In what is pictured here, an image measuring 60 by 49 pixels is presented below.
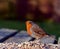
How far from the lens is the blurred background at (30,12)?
7822 mm

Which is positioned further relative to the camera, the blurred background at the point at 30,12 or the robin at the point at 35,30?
the blurred background at the point at 30,12

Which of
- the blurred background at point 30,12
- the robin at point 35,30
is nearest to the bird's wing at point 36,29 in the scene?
the robin at point 35,30

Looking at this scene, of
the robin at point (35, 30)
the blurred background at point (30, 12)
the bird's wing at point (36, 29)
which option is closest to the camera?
the robin at point (35, 30)

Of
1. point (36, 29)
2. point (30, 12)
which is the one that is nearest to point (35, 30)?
point (36, 29)

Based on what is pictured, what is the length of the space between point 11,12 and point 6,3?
0.29 m

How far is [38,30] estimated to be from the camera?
4.08m

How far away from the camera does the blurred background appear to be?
308 inches

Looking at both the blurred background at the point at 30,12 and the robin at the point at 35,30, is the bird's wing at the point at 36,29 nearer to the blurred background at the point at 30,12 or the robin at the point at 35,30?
the robin at the point at 35,30

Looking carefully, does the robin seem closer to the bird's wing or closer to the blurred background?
the bird's wing

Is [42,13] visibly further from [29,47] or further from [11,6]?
[29,47]

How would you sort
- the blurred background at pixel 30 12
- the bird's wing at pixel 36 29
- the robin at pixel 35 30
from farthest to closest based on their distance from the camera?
the blurred background at pixel 30 12 < the bird's wing at pixel 36 29 < the robin at pixel 35 30

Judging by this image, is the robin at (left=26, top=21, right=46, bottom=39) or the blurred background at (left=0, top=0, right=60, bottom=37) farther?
the blurred background at (left=0, top=0, right=60, bottom=37)

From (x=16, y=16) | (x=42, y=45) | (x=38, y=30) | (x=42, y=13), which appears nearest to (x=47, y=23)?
(x=42, y=13)

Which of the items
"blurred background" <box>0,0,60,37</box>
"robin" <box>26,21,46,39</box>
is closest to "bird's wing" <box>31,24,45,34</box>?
"robin" <box>26,21,46,39</box>
